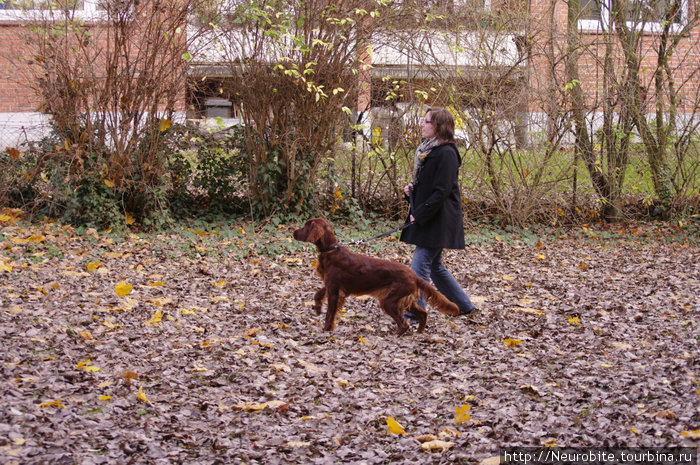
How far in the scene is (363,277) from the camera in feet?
19.0

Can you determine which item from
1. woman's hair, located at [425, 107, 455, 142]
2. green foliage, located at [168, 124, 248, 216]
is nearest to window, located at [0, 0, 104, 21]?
green foliage, located at [168, 124, 248, 216]

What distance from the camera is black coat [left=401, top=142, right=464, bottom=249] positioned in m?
5.92

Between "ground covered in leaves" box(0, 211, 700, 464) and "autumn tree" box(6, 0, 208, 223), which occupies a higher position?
"autumn tree" box(6, 0, 208, 223)

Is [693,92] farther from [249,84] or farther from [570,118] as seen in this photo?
[249,84]

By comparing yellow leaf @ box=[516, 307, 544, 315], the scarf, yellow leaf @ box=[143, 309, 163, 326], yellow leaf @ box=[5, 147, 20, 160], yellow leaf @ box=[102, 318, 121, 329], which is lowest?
yellow leaf @ box=[516, 307, 544, 315]

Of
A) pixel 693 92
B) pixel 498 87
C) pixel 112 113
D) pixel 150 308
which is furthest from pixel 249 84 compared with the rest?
pixel 693 92

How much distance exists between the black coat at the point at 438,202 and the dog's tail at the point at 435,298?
370 millimetres

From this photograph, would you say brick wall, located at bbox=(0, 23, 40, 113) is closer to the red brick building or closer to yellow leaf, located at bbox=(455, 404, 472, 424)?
the red brick building

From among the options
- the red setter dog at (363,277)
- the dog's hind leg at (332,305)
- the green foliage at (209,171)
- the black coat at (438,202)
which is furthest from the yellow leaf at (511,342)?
the green foliage at (209,171)

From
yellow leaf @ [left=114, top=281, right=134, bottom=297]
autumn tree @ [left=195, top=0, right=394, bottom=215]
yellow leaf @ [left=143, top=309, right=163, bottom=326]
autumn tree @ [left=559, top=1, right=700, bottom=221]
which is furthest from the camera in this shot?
autumn tree @ [left=559, top=1, right=700, bottom=221]

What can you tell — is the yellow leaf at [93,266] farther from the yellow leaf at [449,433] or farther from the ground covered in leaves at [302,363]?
the yellow leaf at [449,433]

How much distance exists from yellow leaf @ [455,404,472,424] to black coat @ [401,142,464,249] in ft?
6.20

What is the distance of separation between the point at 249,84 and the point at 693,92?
7.13 metres

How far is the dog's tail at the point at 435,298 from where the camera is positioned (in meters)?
5.85
